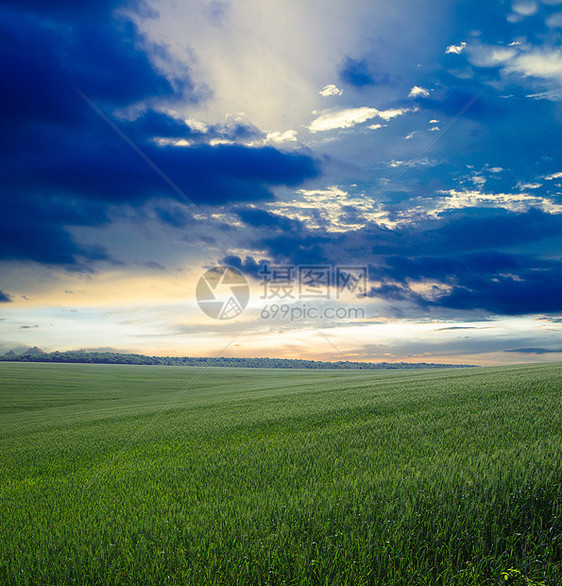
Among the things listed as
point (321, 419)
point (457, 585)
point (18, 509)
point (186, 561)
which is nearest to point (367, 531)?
point (457, 585)

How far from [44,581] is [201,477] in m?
3.23

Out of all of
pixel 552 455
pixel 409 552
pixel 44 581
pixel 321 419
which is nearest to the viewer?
pixel 409 552

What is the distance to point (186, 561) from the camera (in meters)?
3.88

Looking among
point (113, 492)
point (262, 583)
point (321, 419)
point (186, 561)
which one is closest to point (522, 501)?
point (262, 583)

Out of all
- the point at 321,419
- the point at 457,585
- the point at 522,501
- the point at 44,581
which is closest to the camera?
the point at 457,585

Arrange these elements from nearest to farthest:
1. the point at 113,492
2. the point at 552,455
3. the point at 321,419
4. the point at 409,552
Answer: the point at 409,552
the point at 552,455
the point at 113,492
the point at 321,419

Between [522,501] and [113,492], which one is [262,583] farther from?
[113,492]

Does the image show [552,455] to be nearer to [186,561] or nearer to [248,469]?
[248,469]

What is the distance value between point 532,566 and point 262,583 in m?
2.59

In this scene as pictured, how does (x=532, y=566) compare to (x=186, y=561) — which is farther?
(x=186, y=561)

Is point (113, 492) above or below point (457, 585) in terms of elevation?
below

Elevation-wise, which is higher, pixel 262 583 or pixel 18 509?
pixel 262 583

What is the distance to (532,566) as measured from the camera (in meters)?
3.48

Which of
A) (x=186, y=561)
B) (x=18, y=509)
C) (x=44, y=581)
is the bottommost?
(x=18, y=509)
